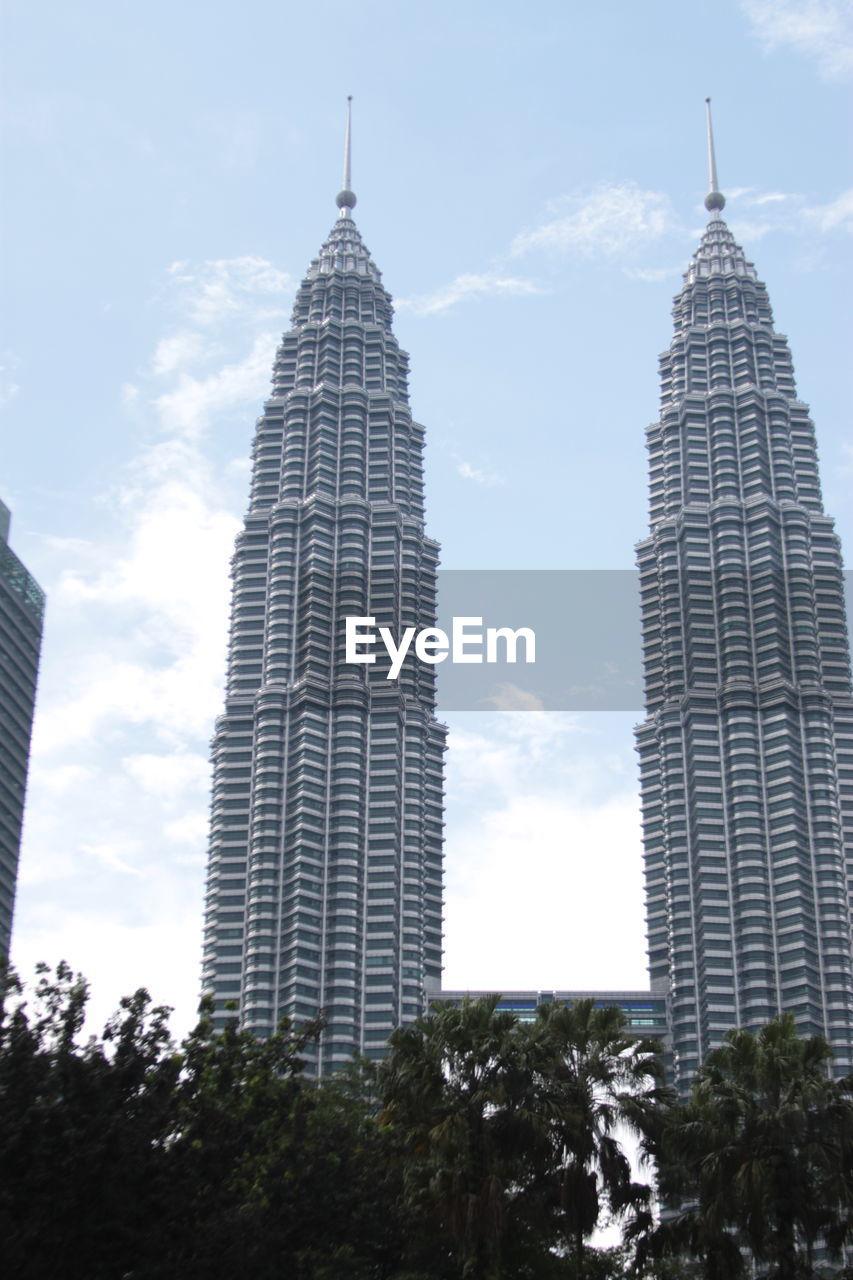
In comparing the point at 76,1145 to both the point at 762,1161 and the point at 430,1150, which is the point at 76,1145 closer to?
the point at 430,1150

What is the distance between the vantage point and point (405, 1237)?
49594 mm

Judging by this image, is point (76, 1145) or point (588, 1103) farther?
point (588, 1103)

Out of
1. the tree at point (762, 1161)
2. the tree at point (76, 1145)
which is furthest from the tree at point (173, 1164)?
the tree at point (762, 1161)

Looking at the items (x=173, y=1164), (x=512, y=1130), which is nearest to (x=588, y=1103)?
(x=512, y=1130)

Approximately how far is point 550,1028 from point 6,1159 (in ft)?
68.5

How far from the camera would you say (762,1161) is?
165 feet

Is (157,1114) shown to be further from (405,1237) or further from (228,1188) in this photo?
(405,1237)

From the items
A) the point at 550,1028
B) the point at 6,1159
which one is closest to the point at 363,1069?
the point at 550,1028

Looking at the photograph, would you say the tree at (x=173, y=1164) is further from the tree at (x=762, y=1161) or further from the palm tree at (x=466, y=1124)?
the tree at (x=762, y=1161)

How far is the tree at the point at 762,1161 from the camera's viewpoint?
49969 millimetres

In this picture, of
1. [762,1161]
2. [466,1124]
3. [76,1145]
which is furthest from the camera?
[466,1124]

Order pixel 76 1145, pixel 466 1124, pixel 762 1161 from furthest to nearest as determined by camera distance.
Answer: pixel 466 1124 < pixel 762 1161 < pixel 76 1145

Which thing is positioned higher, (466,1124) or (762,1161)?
(466,1124)

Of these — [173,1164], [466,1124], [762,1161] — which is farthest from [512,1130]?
[173,1164]
